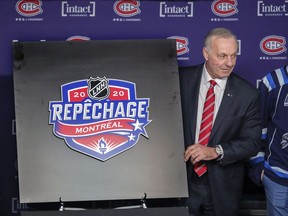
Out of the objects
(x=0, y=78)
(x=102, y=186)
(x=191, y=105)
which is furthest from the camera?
(x=0, y=78)

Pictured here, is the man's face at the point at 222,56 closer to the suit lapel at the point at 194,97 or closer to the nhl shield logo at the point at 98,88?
the suit lapel at the point at 194,97

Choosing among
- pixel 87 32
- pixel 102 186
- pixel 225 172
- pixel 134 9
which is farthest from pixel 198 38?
pixel 102 186

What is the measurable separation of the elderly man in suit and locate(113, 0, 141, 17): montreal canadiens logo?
90 cm

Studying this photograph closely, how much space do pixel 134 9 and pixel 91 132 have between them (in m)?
1.17

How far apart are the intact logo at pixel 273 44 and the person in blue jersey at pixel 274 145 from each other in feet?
2.05

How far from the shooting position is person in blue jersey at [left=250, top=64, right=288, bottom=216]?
10.0 feet

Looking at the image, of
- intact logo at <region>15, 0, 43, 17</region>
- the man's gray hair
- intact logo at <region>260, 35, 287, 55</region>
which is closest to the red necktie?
the man's gray hair

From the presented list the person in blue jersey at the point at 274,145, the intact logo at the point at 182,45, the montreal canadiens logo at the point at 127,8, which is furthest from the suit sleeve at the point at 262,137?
the montreal canadiens logo at the point at 127,8

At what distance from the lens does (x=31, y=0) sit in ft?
12.4

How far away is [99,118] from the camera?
2.93 meters

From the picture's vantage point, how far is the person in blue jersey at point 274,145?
3.05 m

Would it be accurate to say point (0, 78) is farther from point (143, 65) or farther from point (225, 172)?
point (225, 172)

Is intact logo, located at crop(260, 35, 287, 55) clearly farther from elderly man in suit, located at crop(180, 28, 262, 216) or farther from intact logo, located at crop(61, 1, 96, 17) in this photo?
intact logo, located at crop(61, 1, 96, 17)

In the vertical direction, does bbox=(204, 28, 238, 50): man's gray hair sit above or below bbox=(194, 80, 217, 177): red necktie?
above
